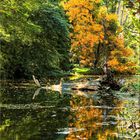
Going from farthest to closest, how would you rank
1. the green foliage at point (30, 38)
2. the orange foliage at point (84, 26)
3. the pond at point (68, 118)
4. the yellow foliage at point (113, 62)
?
the orange foliage at point (84, 26)
the yellow foliage at point (113, 62)
the green foliage at point (30, 38)
the pond at point (68, 118)

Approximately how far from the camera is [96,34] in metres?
52.8

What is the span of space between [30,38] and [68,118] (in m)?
19.9

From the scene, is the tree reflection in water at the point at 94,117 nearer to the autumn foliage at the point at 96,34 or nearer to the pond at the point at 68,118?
the pond at the point at 68,118

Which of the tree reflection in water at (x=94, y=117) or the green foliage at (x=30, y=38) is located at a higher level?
the green foliage at (x=30, y=38)

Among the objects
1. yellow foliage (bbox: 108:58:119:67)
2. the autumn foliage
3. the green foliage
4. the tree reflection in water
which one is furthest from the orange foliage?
the tree reflection in water

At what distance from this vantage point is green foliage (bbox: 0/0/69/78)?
100ft

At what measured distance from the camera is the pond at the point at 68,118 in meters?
12.5

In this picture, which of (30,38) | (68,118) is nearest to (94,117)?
(68,118)

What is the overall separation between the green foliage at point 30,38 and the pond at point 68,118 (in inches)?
315

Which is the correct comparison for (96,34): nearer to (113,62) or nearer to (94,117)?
(113,62)

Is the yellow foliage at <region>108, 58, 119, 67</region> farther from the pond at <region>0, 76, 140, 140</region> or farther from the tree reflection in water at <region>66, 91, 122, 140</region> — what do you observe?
the tree reflection in water at <region>66, 91, 122, 140</region>

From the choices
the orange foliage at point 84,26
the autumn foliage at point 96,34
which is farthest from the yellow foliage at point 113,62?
the orange foliage at point 84,26

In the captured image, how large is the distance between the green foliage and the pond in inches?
315

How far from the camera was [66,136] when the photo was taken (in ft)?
40.0
